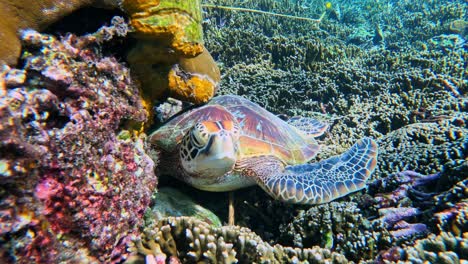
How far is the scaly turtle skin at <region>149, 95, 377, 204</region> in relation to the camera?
248 centimetres

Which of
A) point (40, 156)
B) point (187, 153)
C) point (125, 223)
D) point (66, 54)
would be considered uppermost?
point (66, 54)

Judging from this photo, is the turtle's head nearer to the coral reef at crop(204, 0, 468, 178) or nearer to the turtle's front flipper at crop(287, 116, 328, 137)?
the coral reef at crop(204, 0, 468, 178)

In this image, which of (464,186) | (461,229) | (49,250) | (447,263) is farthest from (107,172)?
(464,186)

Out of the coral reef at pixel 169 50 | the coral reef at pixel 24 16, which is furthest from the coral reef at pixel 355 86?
the coral reef at pixel 24 16

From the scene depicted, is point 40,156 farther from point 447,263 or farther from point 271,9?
point 271,9

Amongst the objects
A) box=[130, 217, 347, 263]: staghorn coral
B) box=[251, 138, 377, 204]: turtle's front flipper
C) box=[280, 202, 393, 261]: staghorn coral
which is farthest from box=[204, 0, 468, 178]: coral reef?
box=[130, 217, 347, 263]: staghorn coral

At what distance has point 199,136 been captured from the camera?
2410 millimetres

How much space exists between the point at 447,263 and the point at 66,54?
2586 millimetres

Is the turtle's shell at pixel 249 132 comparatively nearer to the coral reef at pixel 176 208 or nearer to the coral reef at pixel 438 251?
the coral reef at pixel 176 208

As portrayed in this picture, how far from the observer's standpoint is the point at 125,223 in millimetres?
1742

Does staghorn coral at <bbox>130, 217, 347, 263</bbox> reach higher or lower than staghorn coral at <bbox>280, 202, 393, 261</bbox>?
higher

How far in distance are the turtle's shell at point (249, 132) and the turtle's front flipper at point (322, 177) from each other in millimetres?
262

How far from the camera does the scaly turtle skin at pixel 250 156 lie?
8.14 feet

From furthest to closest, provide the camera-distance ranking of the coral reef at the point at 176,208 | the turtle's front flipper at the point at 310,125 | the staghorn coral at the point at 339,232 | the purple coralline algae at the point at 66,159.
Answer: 1. the turtle's front flipper at the point at 310,125
2. the coral reef at the point at 176,208
3. the staghorn coral at the point at 339,232
4. the purple coralline algae at the point at 66,159
